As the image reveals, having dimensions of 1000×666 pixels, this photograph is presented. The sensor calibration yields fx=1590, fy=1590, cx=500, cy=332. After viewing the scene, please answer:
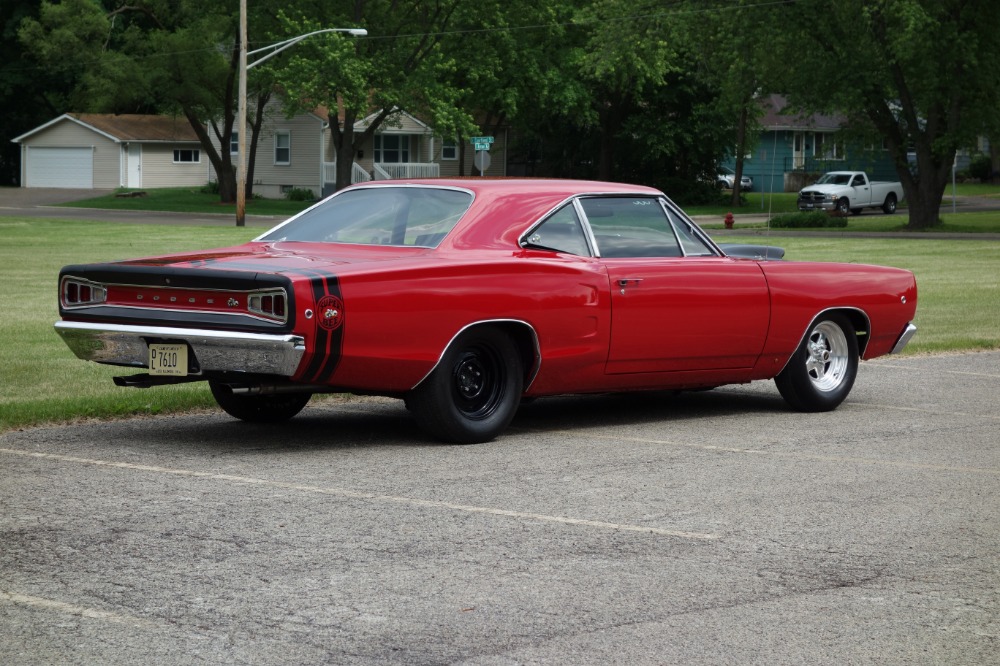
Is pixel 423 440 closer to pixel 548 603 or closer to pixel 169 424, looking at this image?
pixel 169 424

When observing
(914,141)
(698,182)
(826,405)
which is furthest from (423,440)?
(698,182)

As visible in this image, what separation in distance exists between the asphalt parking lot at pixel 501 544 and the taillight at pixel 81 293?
752 millimetres

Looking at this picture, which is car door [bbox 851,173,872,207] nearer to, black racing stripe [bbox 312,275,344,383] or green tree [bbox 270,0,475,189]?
green tree [bbox 270,0,475,189]

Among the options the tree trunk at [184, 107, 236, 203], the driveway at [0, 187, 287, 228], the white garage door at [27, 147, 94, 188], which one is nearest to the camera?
the driveway at [0, 187, 287, 228]

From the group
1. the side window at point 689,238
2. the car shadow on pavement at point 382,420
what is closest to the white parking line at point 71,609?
the car shadow on pavement at point 382,420

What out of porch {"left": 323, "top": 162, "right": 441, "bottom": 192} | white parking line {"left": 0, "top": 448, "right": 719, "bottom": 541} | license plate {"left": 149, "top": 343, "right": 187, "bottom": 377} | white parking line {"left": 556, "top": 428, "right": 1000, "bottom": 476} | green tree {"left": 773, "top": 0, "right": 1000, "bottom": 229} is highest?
green tree {"left": 773, "top": 0, "right": 1000, "bottom": 229}

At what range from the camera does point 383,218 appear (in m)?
9.42

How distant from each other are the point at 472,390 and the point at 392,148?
68811 mm

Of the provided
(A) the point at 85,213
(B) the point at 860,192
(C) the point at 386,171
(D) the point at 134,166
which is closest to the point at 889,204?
(B) the point at 860,192

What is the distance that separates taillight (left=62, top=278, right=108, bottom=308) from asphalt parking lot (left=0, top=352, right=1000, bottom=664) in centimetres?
75

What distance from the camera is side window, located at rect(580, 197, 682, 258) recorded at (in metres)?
9.71

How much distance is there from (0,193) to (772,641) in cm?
7225

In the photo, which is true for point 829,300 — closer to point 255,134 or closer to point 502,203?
point 502,203

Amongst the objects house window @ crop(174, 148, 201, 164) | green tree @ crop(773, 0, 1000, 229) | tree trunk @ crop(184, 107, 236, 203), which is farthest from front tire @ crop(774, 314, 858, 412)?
house window @ crop(174, 148, 201, 164)
